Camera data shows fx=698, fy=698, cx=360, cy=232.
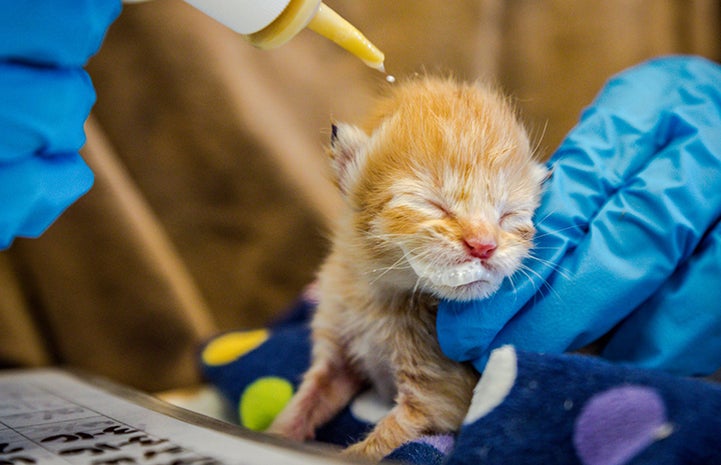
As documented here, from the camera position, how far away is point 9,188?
72 centimetres

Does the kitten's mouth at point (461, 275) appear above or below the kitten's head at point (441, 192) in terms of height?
below

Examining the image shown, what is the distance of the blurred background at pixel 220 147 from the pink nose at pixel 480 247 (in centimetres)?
59

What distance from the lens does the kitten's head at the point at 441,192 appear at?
0.74m

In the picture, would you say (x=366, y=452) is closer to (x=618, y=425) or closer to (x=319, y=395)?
(x=319, y=395)

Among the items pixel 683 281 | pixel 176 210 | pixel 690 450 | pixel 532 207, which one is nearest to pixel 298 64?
pixel 176 210

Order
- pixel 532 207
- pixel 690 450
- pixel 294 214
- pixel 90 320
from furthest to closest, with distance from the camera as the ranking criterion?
1. pixel 294 214
2. pixel 90 320
3. pixel 532 207
4. pixel 690 450

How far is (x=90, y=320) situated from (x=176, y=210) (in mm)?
263

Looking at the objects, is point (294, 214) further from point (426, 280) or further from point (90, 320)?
point (426, 280)

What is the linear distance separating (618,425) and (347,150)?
435 millimetres

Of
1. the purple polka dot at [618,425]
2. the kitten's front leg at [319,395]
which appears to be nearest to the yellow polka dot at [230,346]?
the kitten's front leg at [319,395]

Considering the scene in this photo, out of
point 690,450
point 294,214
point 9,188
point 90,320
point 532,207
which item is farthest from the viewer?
point 294,214

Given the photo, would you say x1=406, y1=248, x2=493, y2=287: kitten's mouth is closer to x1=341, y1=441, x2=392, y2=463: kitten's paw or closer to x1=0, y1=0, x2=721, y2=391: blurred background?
x1=341, y1=441, x2=392, y2=463: kitten's paw

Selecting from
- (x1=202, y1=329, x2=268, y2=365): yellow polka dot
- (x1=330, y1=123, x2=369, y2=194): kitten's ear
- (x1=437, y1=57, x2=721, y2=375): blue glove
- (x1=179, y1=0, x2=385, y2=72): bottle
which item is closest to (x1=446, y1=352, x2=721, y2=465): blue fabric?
(x1=437, y1=57, x2=721, y2=375): blue glove

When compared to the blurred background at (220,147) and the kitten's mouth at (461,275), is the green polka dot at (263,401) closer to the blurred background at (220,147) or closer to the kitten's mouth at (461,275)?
the blurred background at (220,147)
